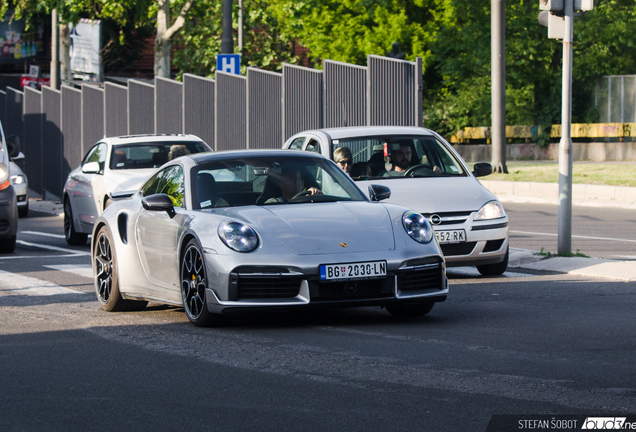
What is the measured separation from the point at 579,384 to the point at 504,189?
17.6 meters

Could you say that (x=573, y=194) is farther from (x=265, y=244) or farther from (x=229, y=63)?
(x=265, y=244)

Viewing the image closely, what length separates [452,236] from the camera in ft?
34.3

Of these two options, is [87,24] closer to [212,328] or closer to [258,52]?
[258,52]

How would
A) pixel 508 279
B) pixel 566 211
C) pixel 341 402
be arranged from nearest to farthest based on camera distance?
pixel 341 402, pixel 508 279, pixel 566 211

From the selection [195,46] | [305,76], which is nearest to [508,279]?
[305,76]

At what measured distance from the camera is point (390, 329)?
7465 mm

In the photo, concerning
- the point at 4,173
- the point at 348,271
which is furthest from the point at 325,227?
the point at 4,173

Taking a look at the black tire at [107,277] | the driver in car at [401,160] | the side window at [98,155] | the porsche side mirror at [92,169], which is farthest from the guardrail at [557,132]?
the black tire at [107,277]

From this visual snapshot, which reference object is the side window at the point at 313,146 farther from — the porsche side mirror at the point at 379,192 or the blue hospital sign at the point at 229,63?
the blue hospital sign at the point at 229,63

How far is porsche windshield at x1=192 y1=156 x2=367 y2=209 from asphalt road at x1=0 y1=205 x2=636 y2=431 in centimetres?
89

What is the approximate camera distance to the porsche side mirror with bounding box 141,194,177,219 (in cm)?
808

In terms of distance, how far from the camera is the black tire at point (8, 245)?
573 inches

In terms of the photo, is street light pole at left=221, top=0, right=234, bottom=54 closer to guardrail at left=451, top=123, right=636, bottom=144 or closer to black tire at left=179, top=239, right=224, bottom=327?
black tire at left=179, top=239, right=224, bottom=327

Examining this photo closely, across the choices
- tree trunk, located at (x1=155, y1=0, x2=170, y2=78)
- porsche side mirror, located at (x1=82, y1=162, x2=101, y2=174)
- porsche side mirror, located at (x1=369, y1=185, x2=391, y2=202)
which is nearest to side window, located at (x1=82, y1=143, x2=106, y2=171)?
porsche side mirror, located at (x1=82, y1=162, x2=101, y2=174)
